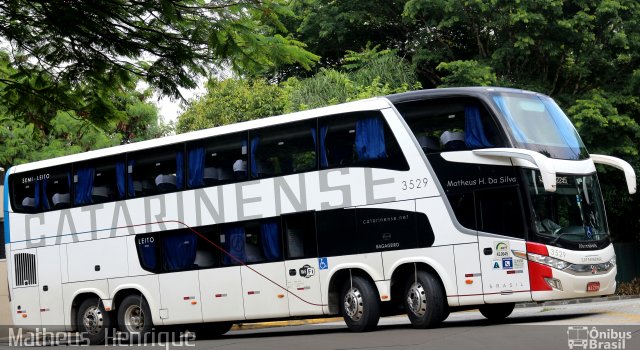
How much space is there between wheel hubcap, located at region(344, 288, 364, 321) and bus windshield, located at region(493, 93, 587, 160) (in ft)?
12.5

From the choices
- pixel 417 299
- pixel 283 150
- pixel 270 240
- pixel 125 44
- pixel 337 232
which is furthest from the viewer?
pixel 270 240

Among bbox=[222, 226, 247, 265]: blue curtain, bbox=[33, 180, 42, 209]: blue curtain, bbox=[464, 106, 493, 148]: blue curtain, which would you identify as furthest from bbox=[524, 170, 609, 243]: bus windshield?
bbox=[33, 180, 42, 209]: blue curtain

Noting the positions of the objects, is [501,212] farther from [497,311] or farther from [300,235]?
[300,235]

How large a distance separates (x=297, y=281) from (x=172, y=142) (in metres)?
4.11

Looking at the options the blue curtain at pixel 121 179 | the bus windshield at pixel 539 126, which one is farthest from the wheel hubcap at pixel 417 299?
the blue curtain at pixel 121 179

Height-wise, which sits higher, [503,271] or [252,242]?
[252,242]

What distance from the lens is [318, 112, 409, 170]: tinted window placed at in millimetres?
17922

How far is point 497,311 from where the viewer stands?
19.1 meters

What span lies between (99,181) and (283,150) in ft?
16.0

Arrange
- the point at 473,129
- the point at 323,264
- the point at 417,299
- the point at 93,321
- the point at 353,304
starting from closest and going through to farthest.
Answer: the point at 473,129, the point at 417,299, the point at 353,304, the point at 323,264, the point at 93,321

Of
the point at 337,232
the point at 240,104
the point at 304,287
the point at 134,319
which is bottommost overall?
the point at 134,319

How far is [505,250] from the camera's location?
16844 mm

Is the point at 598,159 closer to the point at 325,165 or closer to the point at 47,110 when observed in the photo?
the point at 325,165

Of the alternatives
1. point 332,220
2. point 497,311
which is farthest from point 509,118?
point 497,311
